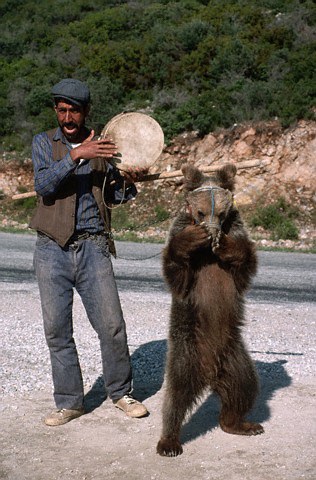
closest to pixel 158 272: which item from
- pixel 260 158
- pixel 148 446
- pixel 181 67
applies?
pixel 148 446

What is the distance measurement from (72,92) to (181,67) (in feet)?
82.5

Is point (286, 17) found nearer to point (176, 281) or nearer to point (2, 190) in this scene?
point (2, 190)

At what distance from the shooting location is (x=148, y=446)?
4.84 m

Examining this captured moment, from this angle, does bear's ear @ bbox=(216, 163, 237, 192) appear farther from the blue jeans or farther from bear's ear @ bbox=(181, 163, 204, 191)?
the blue jeans

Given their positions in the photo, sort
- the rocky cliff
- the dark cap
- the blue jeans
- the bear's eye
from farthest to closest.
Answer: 1. the rocky cliff
2. the blue jeans
3. the dark cap
4. the bear's eye

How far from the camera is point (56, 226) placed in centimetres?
517

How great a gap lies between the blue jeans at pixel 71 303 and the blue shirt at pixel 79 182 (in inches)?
6.2

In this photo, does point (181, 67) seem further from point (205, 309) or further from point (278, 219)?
point (205, 309)

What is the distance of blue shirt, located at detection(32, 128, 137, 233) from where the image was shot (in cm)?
501

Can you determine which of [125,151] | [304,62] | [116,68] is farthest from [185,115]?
[125,151]

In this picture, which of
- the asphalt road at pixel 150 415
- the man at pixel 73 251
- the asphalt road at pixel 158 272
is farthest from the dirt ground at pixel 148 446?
the asphalt road at pixel 158 272

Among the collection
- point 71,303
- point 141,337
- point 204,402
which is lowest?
point 141,337

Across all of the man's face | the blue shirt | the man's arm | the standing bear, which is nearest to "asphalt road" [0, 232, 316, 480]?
the standing bear

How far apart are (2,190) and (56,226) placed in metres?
22.9
